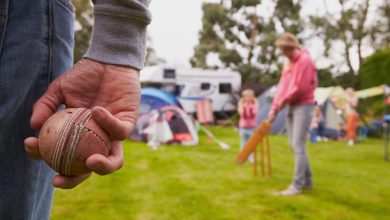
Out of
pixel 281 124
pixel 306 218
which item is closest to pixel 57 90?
pixel 306 218

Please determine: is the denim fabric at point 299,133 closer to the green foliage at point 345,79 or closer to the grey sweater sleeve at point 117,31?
the grey sweater sleeve at point 117,31

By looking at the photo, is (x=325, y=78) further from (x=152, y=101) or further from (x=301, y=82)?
(x=301, y=82)

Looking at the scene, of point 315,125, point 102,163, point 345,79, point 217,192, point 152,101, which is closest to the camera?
point 102,163

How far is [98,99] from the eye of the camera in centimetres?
87

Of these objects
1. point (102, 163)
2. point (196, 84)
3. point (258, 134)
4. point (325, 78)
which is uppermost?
point (102, 163)

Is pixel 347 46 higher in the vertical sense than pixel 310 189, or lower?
higher

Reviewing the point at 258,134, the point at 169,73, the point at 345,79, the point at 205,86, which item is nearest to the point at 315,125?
the point at 258,134

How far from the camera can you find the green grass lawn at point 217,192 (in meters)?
3.64

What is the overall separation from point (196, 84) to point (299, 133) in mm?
13999

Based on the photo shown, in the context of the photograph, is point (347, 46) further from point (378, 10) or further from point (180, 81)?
point (180, 81)

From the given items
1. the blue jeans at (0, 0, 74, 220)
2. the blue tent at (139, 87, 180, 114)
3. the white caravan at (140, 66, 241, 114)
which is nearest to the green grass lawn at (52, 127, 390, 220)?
the blue jeans at (0, 0, 74, 220)

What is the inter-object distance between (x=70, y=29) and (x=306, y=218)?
3070 millimetres

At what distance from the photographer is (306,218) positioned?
358cm

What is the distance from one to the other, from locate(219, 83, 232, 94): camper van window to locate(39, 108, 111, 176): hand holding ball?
18.4 meters
